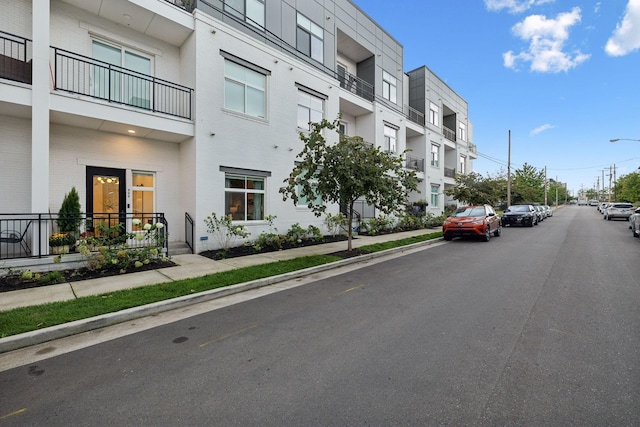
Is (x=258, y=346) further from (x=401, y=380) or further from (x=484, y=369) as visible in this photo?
(x=484, y=369)

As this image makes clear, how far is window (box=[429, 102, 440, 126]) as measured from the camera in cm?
2648

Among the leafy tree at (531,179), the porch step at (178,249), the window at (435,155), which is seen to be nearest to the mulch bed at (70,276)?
the porch step at (178,249)

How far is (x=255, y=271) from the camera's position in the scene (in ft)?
25.9

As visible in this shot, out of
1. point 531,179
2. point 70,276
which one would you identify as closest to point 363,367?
point 70,276

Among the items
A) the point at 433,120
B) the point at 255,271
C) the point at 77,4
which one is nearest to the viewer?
the point at 255,271

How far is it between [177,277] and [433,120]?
84.9 feet

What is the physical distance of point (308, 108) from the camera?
14859mm

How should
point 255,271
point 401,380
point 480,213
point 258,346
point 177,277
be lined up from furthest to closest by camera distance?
point 480,213, point 255,271, point 177,277, point 258,346, point 401,380

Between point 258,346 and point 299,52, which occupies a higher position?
point 299,52

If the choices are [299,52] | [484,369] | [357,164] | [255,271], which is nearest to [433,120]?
[299,52]

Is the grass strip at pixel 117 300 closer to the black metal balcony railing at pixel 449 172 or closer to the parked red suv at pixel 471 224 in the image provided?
the parked red suv at pixel 471 224

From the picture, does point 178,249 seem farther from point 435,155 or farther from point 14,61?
point 435,155

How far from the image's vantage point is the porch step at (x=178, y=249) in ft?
33.7

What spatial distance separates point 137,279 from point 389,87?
19.9m
